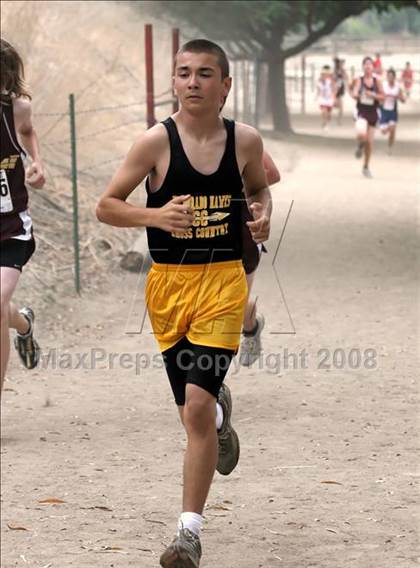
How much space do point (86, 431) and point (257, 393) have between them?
1287 mm

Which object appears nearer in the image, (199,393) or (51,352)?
(199,393)

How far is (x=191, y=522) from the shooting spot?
5.07 m

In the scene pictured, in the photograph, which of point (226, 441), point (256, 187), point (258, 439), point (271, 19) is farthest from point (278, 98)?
point (256, 187)

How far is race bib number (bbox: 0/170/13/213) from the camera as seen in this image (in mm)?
6660

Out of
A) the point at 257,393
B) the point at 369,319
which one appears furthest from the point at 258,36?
the point at 257,393

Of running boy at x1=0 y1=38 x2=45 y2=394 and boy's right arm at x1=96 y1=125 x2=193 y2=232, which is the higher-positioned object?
boy's right arm at x1=96 y1=125 x2=193 y2=232

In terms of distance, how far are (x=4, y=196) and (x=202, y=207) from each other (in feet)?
6.09

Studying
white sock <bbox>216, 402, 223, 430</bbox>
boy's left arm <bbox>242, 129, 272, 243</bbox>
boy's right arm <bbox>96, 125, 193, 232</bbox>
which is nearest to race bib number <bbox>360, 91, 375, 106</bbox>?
white sock <bbox>216, 402, 223, 430</bbox>

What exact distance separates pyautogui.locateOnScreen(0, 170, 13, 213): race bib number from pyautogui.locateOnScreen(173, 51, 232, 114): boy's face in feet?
5.59

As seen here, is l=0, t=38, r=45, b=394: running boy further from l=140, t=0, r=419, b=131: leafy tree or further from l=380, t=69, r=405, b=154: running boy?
l=140, t=0, r=419, b=131: leafy tree

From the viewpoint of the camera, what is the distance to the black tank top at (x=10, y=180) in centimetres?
667

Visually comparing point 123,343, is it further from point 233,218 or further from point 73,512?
point 233,218

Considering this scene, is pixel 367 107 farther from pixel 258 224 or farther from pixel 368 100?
pixel 258 224

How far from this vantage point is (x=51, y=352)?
402 inches
